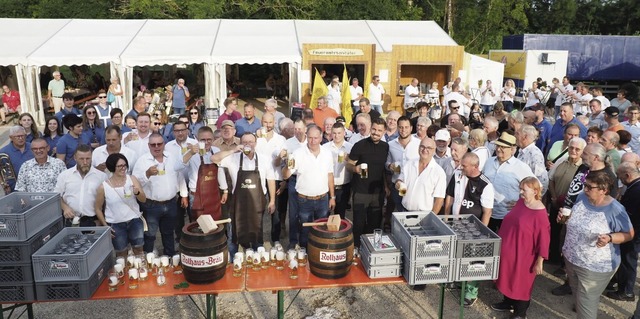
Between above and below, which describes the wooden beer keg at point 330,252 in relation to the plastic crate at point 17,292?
above

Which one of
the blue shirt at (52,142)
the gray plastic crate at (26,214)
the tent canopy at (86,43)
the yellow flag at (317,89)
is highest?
the tent canopy at (86,43)

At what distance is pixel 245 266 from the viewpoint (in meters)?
4.07

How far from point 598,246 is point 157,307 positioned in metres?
4.21

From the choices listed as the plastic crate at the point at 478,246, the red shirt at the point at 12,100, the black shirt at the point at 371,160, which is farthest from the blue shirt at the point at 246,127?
the red shirt at the point at 12,100

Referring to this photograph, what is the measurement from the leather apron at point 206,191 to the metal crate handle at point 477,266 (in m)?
2.74

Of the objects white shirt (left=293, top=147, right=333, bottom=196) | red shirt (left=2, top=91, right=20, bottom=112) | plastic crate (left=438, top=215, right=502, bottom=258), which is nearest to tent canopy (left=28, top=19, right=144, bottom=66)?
red shirt (left=2, top=91, right=20, bottom=112)

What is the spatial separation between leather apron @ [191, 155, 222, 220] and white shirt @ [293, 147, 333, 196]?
35.3 inches

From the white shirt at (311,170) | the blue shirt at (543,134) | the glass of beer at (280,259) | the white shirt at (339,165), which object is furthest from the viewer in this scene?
the blue shirt at (543,134)

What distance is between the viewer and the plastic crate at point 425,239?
3.70 metres

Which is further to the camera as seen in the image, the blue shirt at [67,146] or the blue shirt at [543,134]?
the blue shirt at [543,134]

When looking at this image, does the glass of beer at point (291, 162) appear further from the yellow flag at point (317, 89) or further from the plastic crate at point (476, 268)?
the yellow flag at point (317, 89)

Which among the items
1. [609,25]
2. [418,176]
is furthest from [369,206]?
[609,25]

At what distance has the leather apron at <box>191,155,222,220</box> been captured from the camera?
511 cm

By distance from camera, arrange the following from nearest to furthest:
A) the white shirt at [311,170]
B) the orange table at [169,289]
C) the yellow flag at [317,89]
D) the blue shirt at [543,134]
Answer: the orange table at [169,289]
the white shirt at [311,170]
the blue shirt at [543,134]
the yellow flag at [317,89]
